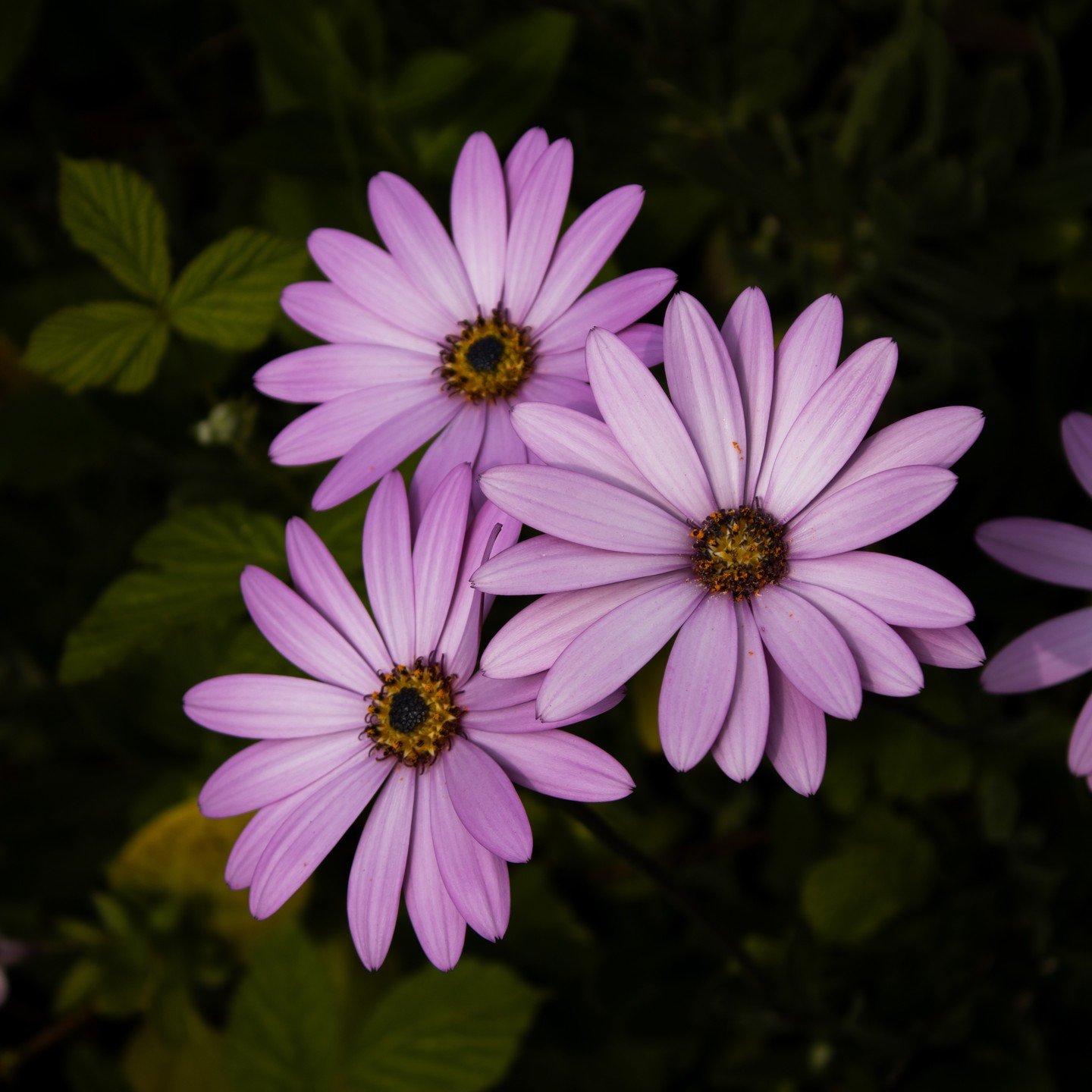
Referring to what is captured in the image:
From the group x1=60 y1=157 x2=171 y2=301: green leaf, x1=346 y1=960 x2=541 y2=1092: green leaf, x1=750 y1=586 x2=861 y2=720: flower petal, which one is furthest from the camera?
x1=346 y1=960 x2=541 y2=1092: green leaf

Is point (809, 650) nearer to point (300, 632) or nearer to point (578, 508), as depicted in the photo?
point (578, 508)

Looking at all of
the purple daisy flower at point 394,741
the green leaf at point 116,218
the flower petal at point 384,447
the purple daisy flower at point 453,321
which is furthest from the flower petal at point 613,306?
the green leaf at point 116,218

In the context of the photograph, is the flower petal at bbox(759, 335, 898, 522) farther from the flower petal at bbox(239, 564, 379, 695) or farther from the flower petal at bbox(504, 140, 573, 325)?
the flower petal at bbox(239, 564, 379, 695)

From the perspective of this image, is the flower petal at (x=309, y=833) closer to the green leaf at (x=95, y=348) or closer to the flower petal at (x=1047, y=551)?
the green leaf at (x=95, y=348)

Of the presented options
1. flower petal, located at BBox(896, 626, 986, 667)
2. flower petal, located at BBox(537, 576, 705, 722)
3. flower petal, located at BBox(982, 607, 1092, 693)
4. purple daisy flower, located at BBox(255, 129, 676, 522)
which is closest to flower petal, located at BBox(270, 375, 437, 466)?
purple daisy flower, located at BBox(255, 129, 676, 522)

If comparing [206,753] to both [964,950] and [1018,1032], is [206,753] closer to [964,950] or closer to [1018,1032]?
[964,950]

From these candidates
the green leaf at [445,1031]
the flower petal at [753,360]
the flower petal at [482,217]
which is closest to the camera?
the flower petal at [753,360]

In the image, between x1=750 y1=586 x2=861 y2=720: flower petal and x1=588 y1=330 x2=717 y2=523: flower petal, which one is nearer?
x1=750 y1=586 x2=861 y2=720: flower petal

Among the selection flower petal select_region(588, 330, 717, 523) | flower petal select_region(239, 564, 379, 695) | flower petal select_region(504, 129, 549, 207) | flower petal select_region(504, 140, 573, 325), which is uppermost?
flower petal select_region(504, 129, 549, 207)
